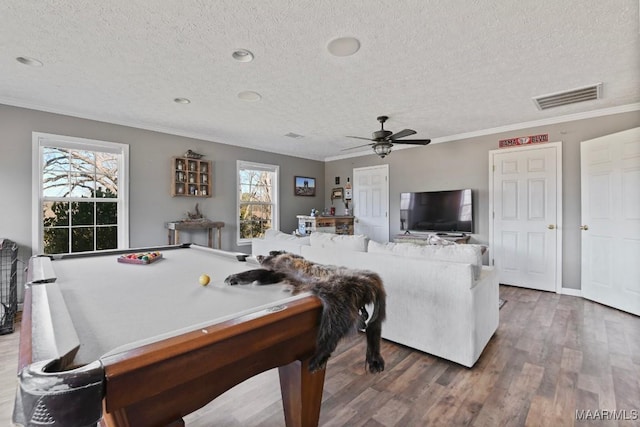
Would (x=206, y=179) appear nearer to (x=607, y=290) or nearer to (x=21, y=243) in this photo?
(x=21, y=243)

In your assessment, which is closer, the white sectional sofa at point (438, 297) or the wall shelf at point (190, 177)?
the white sectional sofa at point (438, 297)

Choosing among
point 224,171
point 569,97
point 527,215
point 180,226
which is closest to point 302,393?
point 180,226

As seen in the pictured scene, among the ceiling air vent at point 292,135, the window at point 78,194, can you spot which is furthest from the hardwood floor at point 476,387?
the ceiling air vent at point 292,135

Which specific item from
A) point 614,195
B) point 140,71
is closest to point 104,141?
point 140,71

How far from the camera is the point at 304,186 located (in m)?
6.70

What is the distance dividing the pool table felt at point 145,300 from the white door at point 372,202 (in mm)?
4394

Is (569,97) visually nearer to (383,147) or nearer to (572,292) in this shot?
(383,147)

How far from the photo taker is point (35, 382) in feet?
1.91

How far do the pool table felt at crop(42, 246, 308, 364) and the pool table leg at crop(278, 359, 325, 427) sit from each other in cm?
31

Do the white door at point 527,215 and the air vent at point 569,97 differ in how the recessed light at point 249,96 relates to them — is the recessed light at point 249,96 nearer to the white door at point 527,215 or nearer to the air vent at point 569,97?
the air vent at point 569,97

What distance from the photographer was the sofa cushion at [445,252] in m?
2.26

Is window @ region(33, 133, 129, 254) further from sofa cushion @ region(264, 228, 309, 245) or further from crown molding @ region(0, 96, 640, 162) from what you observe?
sofa cushion @ region(264, 228, 309, 245)

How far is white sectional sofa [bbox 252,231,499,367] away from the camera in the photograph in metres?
2.15

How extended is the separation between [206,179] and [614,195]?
18.6ft
